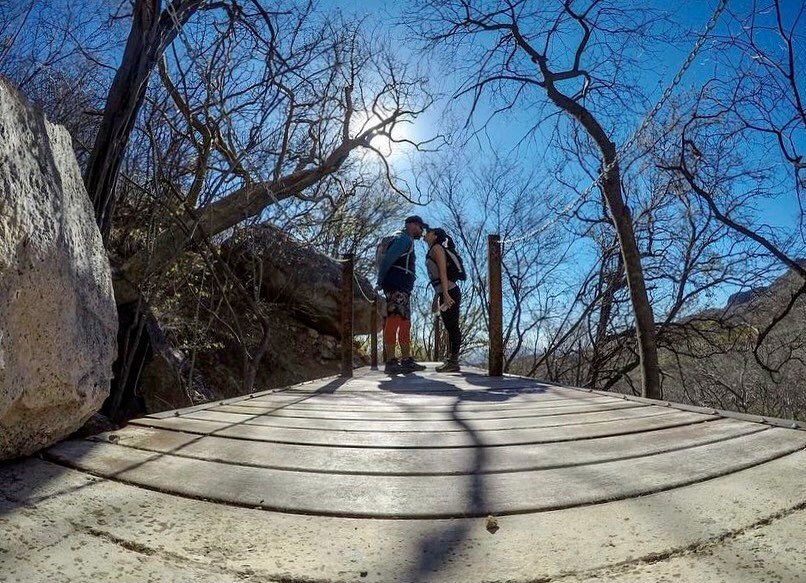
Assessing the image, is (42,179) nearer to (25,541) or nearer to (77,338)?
(77,338)

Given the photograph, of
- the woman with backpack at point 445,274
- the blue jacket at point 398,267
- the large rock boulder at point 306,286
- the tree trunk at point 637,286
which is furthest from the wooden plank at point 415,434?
the large rock boulder at point 306,286

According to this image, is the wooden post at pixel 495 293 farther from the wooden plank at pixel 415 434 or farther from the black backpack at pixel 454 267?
the wooden plank at pixel 415 434

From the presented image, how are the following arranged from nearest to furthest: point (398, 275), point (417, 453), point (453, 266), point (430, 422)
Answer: point (417, 453) < point (430, 422) < point (453, 266) < point (398, 275)

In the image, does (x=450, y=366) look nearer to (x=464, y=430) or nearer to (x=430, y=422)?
(x=430, y=422)

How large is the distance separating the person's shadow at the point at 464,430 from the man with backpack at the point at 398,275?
680mm

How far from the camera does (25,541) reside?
102cm

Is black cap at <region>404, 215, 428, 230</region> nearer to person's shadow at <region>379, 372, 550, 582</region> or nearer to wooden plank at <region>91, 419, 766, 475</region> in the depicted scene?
person's shadow at <region>379, 372, 550, 582</region>

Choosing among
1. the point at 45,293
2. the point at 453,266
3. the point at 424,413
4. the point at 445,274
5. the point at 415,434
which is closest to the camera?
the point at 45,293

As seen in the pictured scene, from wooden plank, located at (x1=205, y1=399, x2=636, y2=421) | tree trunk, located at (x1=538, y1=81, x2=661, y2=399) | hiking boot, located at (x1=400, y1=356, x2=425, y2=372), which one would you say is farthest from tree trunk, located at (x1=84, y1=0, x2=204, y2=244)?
tree trunk, located at (x1=538, y1=81, x2=661, y2=399)

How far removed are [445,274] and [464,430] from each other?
323 cm

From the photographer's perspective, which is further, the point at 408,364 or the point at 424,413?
the point at 408,364

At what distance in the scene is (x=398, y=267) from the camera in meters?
5.62

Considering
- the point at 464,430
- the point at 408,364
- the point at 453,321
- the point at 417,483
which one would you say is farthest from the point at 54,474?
the point at 408,364

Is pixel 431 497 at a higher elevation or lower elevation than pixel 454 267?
lower
